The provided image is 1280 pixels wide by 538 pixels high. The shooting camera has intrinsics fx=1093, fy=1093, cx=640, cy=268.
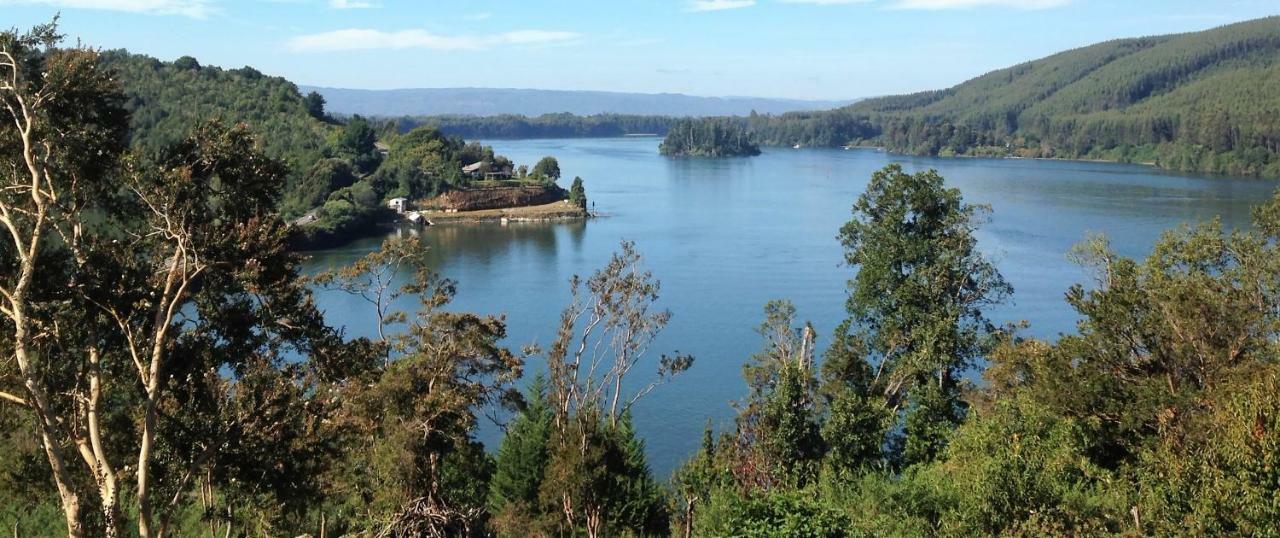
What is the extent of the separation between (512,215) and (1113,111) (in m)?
48.1

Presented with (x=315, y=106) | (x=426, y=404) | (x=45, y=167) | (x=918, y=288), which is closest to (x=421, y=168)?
(x=315, y=106)

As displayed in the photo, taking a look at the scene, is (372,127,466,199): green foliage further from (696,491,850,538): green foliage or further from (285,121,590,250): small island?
(696,491,850,538): green foliage

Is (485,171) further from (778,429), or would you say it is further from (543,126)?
(543,126)

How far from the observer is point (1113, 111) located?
221 feet

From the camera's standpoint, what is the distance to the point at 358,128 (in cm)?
3778

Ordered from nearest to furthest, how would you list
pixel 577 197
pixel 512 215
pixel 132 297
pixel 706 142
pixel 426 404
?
pixel 132 297, pixel 426 404, pixel 512 215, pixel 577 197, pixel 706 142

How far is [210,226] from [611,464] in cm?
385

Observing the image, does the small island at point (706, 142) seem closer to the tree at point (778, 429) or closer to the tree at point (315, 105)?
the tree at point (315, 105)

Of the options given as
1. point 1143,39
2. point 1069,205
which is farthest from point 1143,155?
point 1143,39

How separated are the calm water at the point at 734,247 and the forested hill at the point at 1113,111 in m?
4.79

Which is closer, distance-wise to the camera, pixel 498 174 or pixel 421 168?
pixel 421 168

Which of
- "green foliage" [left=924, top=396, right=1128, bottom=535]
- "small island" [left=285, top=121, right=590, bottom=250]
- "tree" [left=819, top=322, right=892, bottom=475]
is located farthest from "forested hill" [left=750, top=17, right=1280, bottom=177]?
"green foliage" [left=924, top=396, right=1128, bottom=535]

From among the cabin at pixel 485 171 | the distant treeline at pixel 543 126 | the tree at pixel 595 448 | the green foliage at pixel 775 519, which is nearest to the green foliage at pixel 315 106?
the cabin at pixel 485 171

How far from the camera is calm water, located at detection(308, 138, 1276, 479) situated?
591 inches
